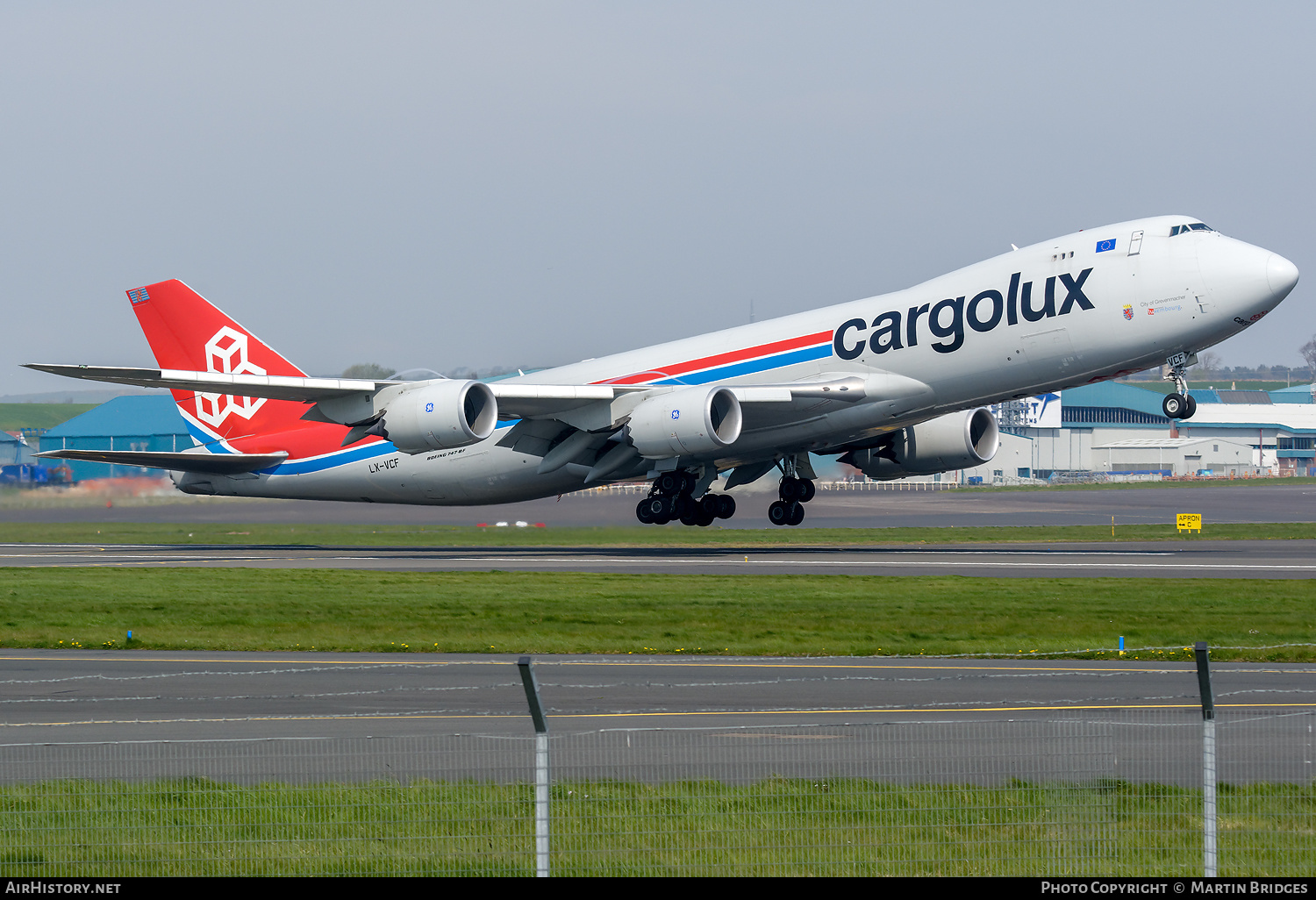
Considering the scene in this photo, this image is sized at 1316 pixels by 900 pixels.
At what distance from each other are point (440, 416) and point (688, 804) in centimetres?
2434

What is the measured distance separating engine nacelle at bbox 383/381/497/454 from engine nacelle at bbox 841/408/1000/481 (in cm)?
1293

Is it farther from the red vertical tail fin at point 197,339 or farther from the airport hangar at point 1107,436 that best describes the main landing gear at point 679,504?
the airport hangar at point 1107,436

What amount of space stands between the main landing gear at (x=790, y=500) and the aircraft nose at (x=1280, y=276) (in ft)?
49.0

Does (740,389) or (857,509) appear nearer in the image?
(740,389)

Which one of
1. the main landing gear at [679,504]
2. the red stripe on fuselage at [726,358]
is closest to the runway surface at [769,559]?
the main landing gear at [679,504]

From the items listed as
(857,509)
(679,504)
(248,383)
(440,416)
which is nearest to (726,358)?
(679,504)

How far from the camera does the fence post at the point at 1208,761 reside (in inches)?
300

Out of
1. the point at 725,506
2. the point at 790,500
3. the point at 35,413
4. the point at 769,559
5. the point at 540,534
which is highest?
the point at 35,413

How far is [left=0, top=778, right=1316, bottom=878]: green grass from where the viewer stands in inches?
325

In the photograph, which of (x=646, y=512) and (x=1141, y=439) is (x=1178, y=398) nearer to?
(x=646, y=512)

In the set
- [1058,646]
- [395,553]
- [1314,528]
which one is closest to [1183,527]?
[1314,528]

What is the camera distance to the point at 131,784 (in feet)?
34.6

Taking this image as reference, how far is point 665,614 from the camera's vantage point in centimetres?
2333

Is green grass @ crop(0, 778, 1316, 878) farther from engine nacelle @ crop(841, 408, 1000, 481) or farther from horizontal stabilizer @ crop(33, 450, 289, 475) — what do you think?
horizontal stabilizer @ crop(33, 450, 289, 475)
